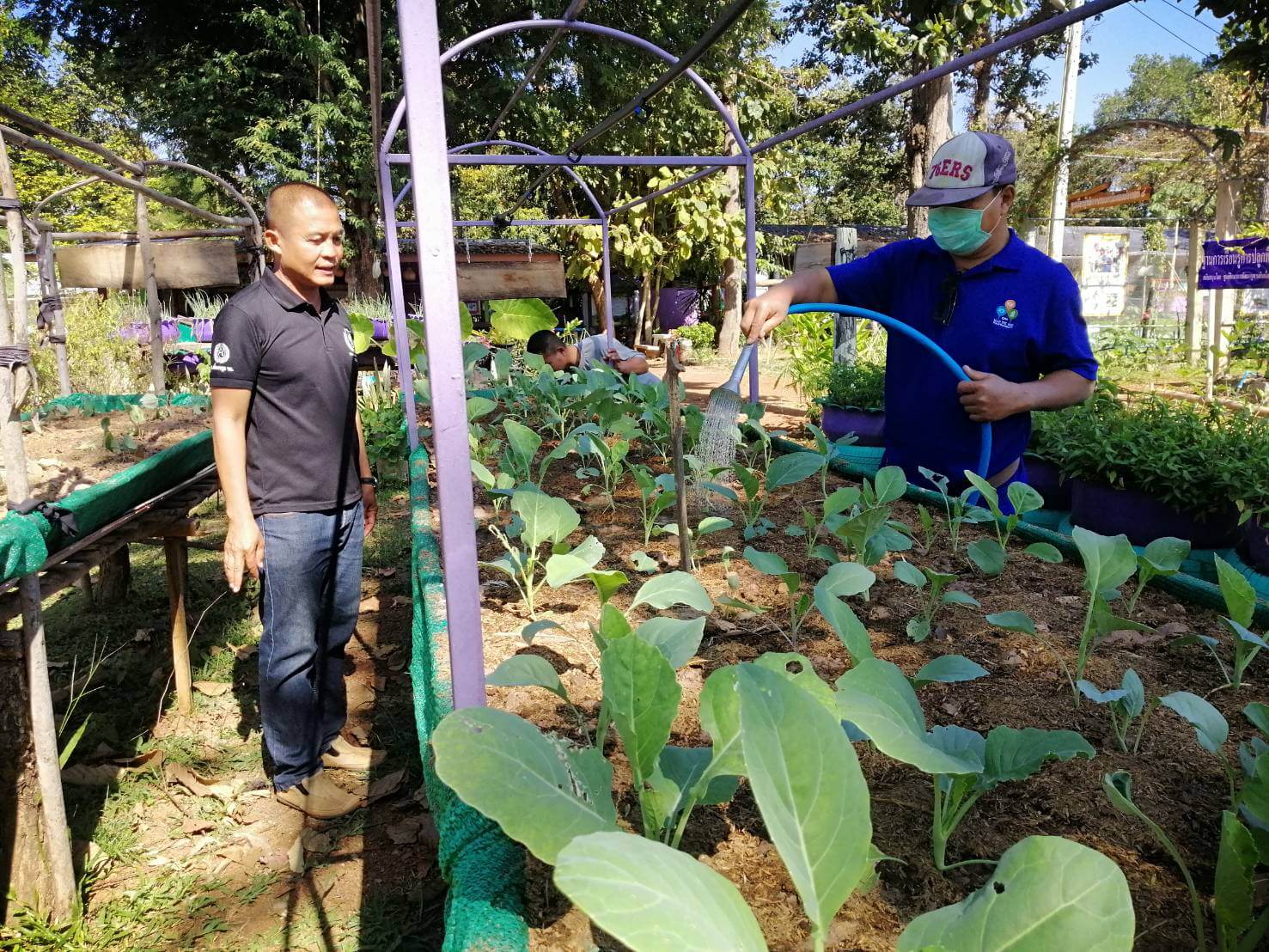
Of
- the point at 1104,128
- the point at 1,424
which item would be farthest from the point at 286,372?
the point at 1104,128

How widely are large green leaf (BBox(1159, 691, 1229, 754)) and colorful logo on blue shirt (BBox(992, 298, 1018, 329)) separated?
1.47 m

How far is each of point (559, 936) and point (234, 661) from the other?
9.33 feet

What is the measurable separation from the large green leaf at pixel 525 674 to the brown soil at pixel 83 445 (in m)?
2.01

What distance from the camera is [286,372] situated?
2.15m

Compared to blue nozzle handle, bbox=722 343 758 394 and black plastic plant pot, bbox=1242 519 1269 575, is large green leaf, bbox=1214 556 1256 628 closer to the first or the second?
blue nozzle handle, bbox=722 343 758 394

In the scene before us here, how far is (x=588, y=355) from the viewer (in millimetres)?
5945

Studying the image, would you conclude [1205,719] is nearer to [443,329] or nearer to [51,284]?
[443,329]

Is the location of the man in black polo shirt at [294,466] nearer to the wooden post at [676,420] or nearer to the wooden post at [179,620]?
the wooden post at [179,620]

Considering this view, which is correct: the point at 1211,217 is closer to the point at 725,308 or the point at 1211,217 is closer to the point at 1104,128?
the point at 1104,128

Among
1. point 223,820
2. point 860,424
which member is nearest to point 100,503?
point 223,820

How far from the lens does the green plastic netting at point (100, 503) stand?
1.63 metres

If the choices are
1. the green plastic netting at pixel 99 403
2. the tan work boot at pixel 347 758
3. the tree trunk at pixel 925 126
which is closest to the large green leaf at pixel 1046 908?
the tan work boot at pixel 347 758

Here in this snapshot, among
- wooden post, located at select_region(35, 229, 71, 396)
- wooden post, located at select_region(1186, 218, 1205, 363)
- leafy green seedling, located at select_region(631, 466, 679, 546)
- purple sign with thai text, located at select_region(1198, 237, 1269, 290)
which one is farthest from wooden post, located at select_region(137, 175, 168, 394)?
wooden post, located at select_region(1186, 218, 1205, 363)

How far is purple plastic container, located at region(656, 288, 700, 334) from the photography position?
20172mm
